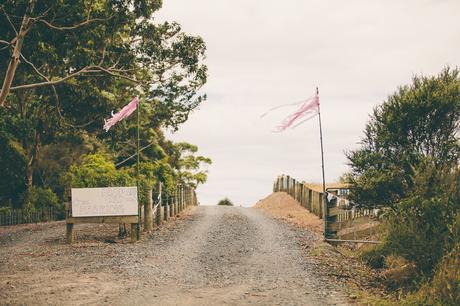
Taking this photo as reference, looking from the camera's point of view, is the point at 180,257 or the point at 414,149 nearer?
the point at 180,257

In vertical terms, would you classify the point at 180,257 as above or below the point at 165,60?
below

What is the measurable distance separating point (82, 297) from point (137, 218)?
23.9 ft

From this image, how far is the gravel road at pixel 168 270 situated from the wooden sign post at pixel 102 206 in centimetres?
75

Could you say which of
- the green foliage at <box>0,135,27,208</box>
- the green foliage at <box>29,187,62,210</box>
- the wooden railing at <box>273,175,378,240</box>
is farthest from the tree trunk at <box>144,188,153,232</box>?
the green foliage at <box>0,135,27,208</box>

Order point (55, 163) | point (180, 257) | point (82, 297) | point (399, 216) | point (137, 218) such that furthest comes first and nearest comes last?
point (55, 163) → point (137, 218) → point (180, 257) → point (399, 216) → point (82, 297)

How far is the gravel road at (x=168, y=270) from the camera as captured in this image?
349 inches

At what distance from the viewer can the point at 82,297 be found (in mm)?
8797

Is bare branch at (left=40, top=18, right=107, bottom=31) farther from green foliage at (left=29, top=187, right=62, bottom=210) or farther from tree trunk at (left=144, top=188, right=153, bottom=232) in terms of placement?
green foliage at (left=29, top=187, right=62, bottom=210)

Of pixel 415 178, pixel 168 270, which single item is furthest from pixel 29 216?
pixel 415 178

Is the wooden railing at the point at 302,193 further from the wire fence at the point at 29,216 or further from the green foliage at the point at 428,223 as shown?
the wire fence at the point at 29,216

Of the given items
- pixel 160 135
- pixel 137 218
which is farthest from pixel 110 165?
pixel 160 135

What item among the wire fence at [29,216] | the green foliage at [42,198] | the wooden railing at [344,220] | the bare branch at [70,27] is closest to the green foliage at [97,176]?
the bare branch at [70,27]

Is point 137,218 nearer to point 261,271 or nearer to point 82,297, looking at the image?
point 261,271

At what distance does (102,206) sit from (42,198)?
12.7m
